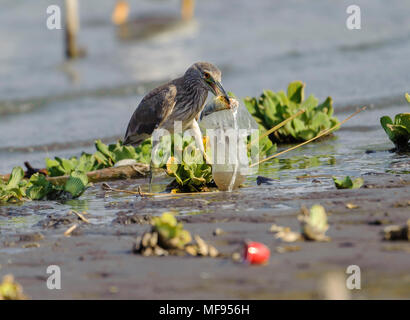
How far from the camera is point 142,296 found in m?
3.60

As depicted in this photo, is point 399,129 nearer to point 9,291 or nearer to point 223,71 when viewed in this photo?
point 9,291

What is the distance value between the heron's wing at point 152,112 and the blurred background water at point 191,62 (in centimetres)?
188

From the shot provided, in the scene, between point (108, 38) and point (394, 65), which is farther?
point (108, 38)

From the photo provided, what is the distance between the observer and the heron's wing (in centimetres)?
747

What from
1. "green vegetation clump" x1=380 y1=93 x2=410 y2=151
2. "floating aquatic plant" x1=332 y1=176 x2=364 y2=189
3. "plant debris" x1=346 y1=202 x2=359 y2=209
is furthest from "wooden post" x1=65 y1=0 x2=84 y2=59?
"plant debris" x1=346 y1=202 x2=359 y2=209

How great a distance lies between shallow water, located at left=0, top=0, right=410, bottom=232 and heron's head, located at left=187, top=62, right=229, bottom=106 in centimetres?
97

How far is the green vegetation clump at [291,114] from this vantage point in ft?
25.6

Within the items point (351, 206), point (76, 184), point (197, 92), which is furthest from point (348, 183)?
point (197, 92)

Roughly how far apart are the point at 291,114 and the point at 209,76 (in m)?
1.21

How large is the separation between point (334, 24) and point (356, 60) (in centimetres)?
481

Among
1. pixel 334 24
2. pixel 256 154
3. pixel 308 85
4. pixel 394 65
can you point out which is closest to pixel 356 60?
pixel 394 65

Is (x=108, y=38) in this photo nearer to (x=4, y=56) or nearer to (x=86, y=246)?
(x=4, y=56)

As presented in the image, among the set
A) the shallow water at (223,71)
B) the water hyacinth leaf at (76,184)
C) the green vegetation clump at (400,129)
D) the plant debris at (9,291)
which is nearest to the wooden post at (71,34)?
the shallow water at (223,71)

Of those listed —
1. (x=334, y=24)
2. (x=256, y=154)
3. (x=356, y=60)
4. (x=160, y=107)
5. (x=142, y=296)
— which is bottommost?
(x=142, y=296)
